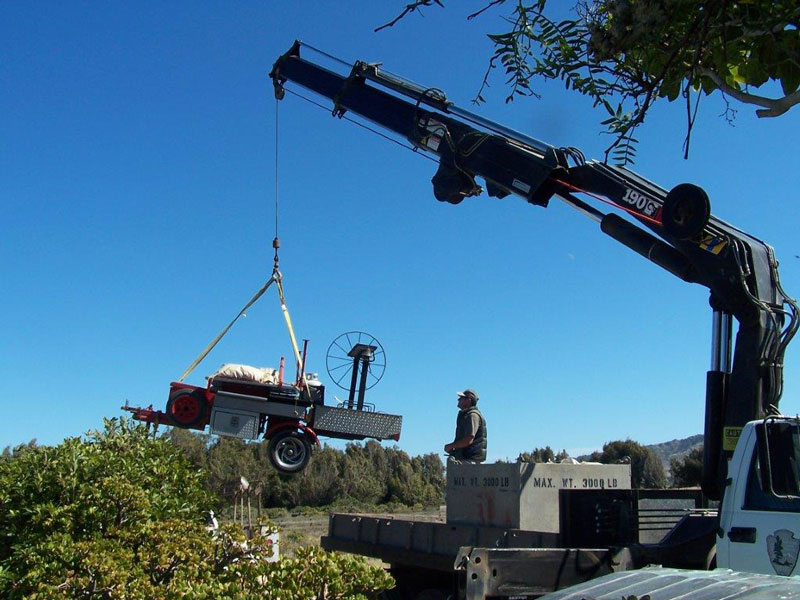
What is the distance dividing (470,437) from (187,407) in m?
5.55

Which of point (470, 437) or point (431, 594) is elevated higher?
point (470, 437)

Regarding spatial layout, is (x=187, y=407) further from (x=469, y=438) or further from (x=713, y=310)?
(x=713, y=310)

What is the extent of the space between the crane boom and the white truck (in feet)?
0.03

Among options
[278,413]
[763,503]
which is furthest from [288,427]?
[763,503]

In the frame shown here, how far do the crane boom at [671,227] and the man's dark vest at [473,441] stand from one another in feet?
8.43

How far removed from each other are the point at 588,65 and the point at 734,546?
3.83 m

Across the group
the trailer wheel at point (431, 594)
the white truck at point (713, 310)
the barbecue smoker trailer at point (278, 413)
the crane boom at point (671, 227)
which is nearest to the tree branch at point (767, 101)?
the white truck at point (713, 310)

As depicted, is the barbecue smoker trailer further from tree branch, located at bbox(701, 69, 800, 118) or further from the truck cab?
tree branch, located at bbox(701, 69, 800, 118)

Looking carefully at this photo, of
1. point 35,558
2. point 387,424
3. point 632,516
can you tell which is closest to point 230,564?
point 35,558

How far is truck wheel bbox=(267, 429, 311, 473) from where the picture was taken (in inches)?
516

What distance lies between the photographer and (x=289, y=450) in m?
13.2

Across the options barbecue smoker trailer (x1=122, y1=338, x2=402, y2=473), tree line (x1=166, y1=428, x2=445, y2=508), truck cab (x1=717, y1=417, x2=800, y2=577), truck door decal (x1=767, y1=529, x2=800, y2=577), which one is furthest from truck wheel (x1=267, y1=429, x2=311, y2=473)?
tree line (x1=166, y1=428, x2=445, y2=508)

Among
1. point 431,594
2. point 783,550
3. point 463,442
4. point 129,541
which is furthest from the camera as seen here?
point 463,442

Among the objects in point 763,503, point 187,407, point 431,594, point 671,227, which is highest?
point 671,227
